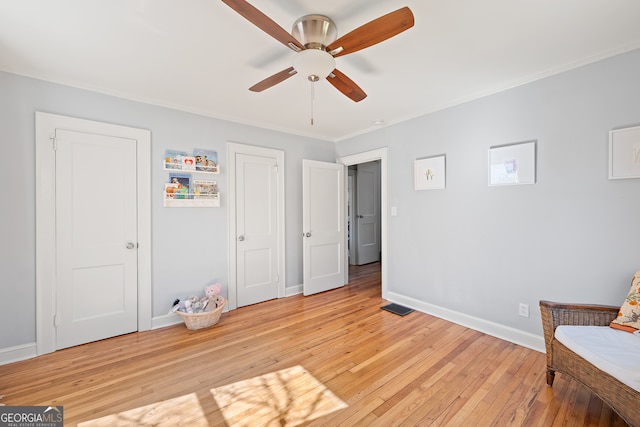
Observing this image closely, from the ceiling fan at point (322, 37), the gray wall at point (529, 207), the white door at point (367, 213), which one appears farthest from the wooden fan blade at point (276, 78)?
the white door at point (367, 213)

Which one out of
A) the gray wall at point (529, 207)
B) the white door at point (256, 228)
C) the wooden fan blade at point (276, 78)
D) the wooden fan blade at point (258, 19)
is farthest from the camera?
the white door at point (256, 228)

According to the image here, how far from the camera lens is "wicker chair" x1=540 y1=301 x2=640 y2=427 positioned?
136cm

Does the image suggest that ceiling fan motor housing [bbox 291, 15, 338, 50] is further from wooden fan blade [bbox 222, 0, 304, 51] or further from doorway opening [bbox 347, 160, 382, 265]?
doorway opening [bbox 347, 160, 382, 265]

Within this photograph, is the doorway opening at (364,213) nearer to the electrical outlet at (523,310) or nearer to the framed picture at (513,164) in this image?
the framed picture at (513,164)

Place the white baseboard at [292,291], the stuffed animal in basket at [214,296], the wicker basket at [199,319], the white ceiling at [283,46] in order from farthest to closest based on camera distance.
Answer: the white baseboard at [292,291] → the stuffed animal in basket at [214,296] → the wicker basket at [199,319] → the white ceiling at [283,46]

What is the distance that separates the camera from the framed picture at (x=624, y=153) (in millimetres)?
1920

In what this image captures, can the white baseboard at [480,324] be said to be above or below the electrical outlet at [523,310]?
below

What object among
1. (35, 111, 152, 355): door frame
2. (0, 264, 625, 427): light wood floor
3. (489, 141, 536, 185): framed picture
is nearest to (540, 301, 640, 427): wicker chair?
(0, 264, 625, 427): light wood floor

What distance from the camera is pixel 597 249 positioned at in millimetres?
2098

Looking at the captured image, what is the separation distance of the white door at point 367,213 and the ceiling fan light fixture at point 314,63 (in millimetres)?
4232

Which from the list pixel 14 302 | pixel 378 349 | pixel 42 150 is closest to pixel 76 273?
pixel 14 302

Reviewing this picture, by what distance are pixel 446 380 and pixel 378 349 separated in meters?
0.60

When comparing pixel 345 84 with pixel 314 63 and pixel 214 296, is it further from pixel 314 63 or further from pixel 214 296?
pixel 214 296

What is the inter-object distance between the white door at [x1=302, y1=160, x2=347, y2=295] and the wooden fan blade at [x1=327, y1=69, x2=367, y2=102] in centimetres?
187
